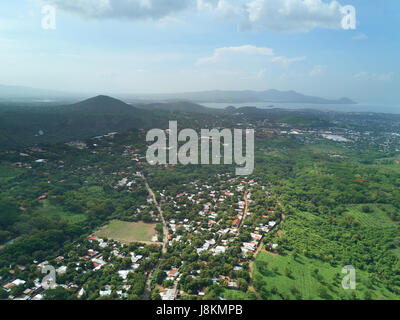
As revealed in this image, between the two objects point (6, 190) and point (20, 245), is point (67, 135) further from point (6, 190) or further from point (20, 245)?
point (20, 245)

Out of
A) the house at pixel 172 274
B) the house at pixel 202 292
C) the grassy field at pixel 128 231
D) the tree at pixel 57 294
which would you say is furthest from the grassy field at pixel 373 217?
the tree at pixel 57 294

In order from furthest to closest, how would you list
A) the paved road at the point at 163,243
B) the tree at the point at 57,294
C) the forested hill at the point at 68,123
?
the forested hill at the point at 68,123
the paved road at the point at 163,243
the tree at the point at 57,294

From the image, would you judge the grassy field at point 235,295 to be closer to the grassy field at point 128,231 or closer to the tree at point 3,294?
the grassy field at point 128,231

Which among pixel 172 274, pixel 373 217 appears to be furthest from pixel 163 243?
pixel 373 217

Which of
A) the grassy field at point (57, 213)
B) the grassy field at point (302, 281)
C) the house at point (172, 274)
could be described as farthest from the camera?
the grassy field at point (57, 213)

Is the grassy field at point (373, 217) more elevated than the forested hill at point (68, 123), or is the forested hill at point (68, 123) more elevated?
the forested hill at point (68, 123)

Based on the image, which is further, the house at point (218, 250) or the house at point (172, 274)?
the house at point (218, 250)

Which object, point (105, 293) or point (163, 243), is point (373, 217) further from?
point (105, 293)
